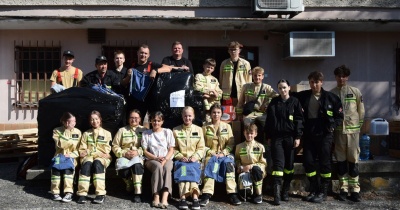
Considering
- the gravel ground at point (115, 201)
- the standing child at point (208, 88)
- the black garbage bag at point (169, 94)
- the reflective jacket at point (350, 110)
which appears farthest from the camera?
the standing child at point (208, 88)

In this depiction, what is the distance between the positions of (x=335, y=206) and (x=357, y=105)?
1.61 metres

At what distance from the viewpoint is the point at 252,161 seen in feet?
23.7

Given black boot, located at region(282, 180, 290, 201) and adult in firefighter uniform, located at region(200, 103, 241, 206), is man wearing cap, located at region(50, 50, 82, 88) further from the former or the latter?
black boot, located at region(282, 180, 290, 201)

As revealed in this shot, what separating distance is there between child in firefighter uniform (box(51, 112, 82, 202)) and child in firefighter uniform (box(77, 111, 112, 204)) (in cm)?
11

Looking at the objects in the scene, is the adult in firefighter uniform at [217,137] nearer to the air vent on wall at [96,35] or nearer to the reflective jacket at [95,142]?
the reflective jacket at [95,142]

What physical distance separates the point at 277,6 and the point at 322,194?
4.71 metres

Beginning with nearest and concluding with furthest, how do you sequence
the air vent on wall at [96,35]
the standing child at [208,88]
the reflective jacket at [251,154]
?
the reflective jacket at [251,154]
the standing child at [208,88]
the air vent on wall at [96,35]

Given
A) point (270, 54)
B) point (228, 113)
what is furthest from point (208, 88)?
point (270, 54)

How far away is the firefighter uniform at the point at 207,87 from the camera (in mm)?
8000

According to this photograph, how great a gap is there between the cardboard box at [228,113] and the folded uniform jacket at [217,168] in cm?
110

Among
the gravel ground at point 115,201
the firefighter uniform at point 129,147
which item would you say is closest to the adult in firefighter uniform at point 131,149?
the firefighter uniform at point 129,147

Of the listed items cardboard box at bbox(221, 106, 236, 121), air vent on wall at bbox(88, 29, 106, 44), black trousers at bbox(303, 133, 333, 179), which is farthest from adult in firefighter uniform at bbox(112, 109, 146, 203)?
air vent on wall at bbox(88, 29, 106, 44)

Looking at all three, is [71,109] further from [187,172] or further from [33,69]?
[33,69]

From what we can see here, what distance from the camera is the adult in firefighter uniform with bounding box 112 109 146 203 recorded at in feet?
22.9
